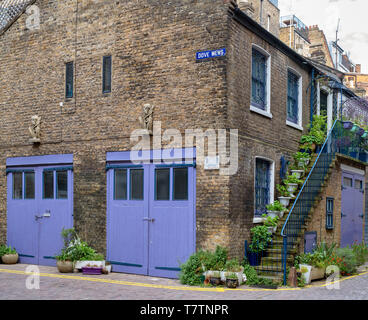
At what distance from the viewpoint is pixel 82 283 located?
11375 mm

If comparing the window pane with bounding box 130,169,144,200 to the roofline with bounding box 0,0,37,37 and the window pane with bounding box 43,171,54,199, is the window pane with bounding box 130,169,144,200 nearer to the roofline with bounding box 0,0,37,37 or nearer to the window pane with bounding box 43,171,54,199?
the window pane with bounding box 43,171,54,199

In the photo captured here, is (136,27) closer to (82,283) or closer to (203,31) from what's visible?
(203,31)

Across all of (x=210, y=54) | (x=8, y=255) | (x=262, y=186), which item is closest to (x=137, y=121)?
(x=210, y=54)

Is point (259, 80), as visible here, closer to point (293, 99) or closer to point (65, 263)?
point (293, 99)

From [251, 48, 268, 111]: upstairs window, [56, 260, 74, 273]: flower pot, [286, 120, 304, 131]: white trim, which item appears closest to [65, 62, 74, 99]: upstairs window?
[56, 260, 74, 273]: flower pot

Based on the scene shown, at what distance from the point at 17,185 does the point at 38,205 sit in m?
1.14

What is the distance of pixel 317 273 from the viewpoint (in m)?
12.1

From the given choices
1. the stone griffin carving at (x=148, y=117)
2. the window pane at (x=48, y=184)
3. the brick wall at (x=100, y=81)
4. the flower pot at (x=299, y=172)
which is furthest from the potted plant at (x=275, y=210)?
the window pane at (x=48, y=184)

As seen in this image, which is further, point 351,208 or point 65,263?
point 351,208

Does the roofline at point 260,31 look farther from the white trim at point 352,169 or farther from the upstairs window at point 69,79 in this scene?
the upstairs window at point 69,79

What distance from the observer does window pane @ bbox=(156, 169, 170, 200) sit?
41.5 feet

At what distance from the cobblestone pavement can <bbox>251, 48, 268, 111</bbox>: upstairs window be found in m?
4.99

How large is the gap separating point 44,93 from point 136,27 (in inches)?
144

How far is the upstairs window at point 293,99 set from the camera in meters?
15.8
